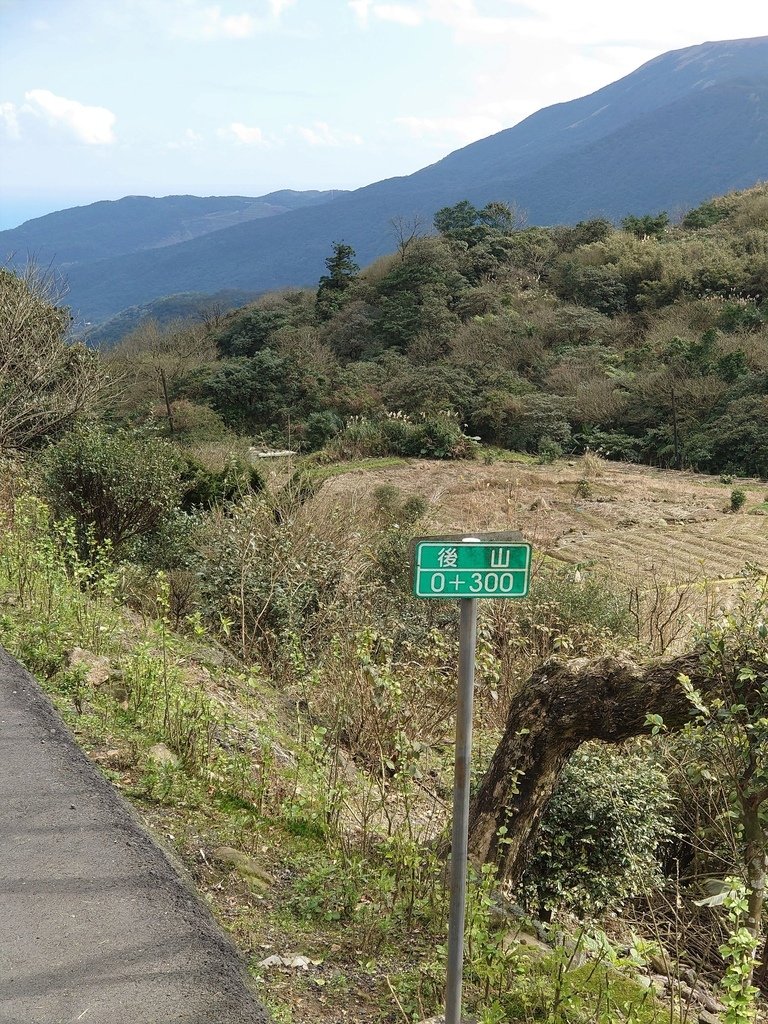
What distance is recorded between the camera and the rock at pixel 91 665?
197 inches

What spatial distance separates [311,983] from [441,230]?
160ft

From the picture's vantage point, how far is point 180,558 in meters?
9.35

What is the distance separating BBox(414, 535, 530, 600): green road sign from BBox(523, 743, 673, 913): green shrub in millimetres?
2677

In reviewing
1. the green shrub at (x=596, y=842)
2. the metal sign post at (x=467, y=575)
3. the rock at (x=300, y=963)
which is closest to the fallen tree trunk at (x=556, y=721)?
the green shrub at (x=596, y=842)

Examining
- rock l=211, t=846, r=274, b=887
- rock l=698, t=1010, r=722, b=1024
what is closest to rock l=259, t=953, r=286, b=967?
rock l=211, t=846, r=274, b=887

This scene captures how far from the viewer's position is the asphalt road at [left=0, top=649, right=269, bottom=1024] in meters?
2.68

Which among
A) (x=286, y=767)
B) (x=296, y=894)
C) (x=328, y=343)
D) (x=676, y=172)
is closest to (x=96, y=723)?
(x=286, y=767)

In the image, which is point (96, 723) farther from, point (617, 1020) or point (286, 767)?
point (617, 1020)

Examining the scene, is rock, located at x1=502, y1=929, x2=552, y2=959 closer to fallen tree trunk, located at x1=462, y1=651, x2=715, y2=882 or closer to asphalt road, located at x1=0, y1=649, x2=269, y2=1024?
fallen tree trunk, located at x1=462, y1=651, x2=715, y2=882

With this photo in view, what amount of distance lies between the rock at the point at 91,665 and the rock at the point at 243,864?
5.85 ft

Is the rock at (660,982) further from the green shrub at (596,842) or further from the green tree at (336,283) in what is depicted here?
the green tree at (336,283)

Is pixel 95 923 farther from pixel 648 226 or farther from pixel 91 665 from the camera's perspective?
pixel 648 226

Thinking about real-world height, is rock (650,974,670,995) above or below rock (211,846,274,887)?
below

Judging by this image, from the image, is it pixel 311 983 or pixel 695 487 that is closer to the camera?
pixel 311 983
